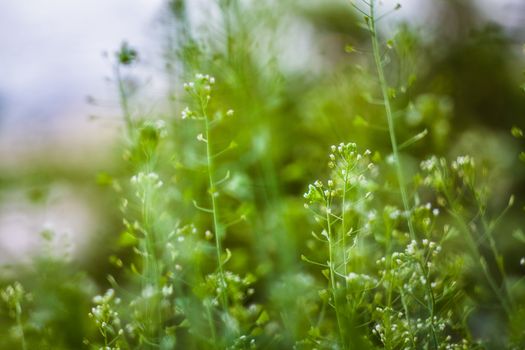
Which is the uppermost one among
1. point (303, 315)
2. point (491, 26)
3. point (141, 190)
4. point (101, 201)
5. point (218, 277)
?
point (491, 26)

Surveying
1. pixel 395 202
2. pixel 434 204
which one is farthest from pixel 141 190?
pixel 434 204

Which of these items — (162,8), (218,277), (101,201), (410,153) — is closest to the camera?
(218,277)

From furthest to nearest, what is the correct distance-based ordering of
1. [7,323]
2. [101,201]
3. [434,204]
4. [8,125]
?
[8,125]
[101,201]
[434,204]
[7,323]

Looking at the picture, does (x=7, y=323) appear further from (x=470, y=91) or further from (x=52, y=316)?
(x=470, y=91)

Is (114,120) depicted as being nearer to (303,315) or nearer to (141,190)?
(141,190)

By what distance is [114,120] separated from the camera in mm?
1901

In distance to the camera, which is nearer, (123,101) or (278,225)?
(123,101)

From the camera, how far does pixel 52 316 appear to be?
1.74 m

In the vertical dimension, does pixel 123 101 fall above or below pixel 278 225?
above

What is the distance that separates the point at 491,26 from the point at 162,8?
1519 millimetres

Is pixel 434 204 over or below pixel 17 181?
over

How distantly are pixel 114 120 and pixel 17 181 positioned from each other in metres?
1.40

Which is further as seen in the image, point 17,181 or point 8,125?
point 8,125

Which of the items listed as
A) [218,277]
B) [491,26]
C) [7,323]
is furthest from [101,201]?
[491,26]
